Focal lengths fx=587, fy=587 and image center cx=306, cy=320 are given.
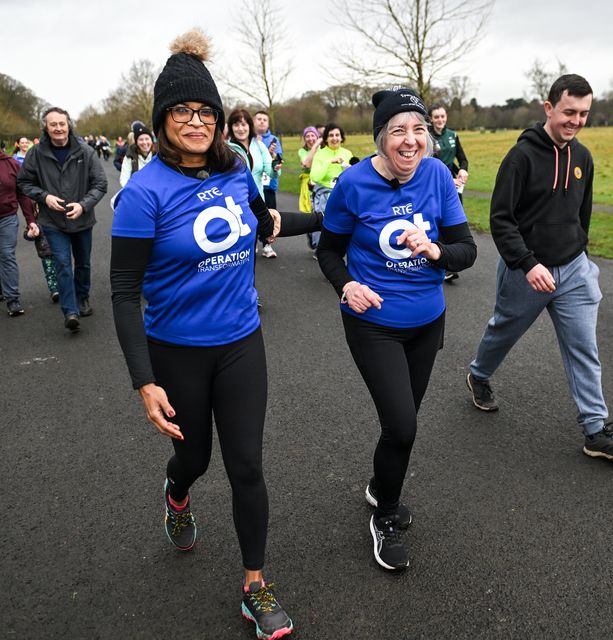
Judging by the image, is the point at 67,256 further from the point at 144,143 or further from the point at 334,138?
the point at 334,138

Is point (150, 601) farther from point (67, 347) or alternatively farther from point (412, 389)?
point (67, 347)

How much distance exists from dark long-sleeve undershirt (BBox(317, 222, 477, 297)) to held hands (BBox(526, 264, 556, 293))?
0.80 metres

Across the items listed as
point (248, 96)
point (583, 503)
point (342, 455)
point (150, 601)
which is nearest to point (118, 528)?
point (150, 601)

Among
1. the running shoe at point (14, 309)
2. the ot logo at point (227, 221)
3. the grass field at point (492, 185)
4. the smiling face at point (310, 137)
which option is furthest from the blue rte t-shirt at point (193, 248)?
the smiling face at point (310, 137)

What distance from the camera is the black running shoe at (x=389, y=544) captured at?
2.72m

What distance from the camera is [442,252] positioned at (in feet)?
8.57

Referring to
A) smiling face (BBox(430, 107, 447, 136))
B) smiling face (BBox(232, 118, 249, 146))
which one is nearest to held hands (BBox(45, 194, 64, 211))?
smiling face (BBox(232, 118, 249, 146))

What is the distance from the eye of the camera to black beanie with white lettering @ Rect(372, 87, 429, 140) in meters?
2.58

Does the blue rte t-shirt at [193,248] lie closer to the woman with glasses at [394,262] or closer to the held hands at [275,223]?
the held hands at [275,223]

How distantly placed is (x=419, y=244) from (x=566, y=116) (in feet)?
5.06

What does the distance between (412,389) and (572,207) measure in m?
1.62

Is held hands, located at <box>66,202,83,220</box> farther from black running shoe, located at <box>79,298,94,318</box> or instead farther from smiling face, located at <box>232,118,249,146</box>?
smiling face, located at <box>232,118,249,146</box>

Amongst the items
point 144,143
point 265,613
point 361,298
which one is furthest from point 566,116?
point 144,143

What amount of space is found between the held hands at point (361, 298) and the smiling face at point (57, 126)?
15.0ft
